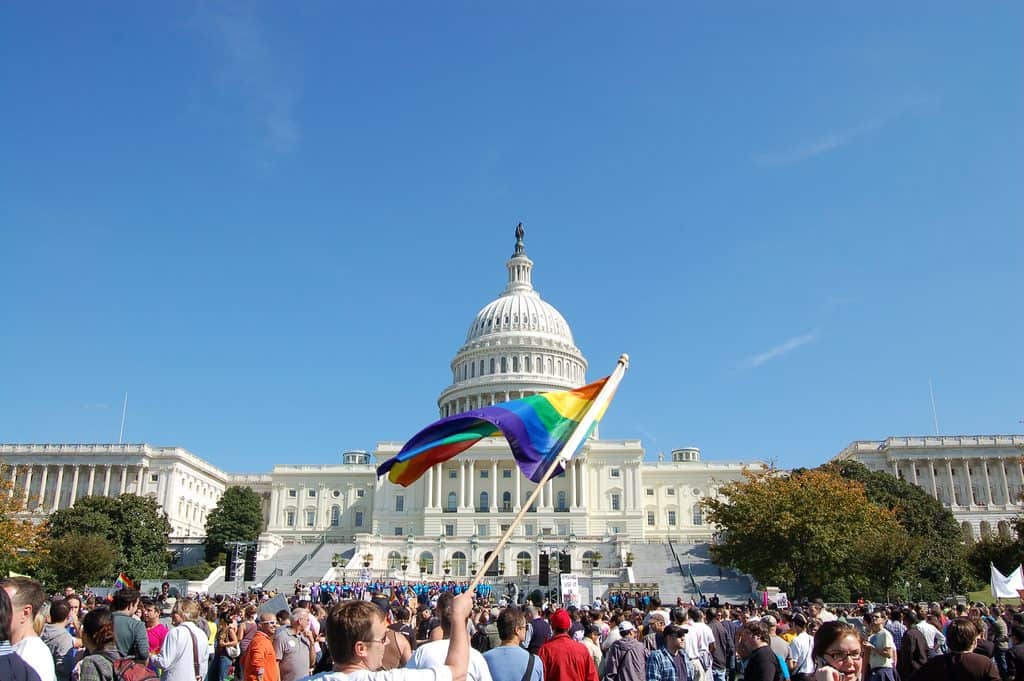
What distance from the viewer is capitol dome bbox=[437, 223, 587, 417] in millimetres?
120175

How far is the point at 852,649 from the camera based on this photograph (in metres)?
6.97

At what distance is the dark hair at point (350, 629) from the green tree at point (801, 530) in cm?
5019

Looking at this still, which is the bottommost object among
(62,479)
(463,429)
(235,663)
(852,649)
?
(235,663)

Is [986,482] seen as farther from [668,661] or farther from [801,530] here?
[668,661]

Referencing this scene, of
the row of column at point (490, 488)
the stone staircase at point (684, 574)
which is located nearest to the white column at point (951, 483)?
the stone staircase at point (684, 574)

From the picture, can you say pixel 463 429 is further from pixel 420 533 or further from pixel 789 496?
pixel 420 533

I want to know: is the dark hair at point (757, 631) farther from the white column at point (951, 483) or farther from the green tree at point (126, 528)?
the white column at point (951, 483)

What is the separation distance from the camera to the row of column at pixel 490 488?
347ft

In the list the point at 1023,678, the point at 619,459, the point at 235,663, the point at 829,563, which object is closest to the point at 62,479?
the point at 619,459

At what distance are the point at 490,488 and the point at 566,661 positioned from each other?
99165 mm

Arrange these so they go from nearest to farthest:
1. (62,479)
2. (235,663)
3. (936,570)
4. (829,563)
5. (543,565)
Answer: (235,663) → (543,565) → (829,563) → (936,570) → (62,479)

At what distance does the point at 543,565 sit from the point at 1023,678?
3648 centimetres

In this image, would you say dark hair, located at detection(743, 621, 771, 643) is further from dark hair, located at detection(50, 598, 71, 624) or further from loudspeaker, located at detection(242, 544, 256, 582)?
loudspeaker, located at detection(242, 544, 256, 582)

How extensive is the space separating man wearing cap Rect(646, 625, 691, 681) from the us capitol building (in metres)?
85.3
